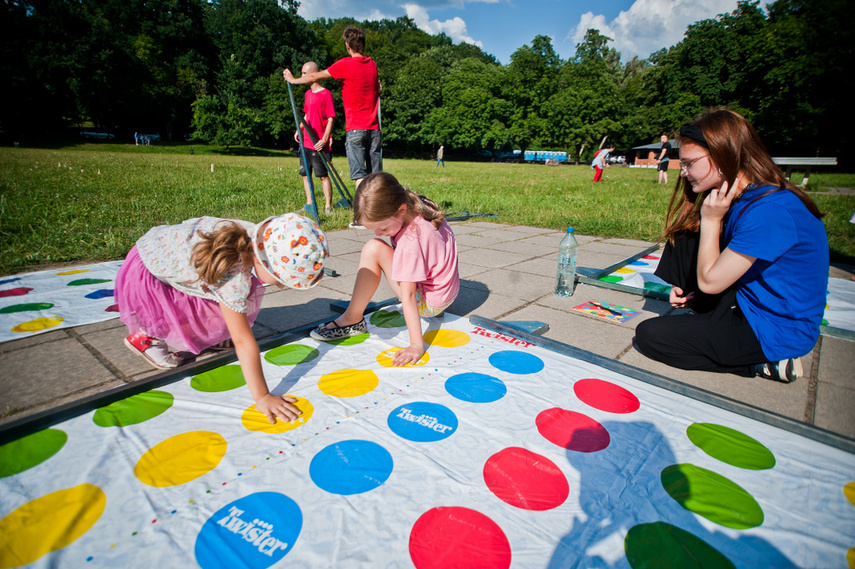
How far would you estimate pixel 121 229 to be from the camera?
188 inches

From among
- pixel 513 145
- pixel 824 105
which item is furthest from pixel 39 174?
pixel 513 145

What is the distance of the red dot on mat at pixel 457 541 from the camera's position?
1.08 metres

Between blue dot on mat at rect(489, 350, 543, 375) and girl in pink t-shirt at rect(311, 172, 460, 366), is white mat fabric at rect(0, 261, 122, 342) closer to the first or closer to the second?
girl in pink t-shirt at rect(311, 172, 460, 366)

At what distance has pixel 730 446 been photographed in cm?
149

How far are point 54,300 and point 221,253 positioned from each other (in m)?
2.17

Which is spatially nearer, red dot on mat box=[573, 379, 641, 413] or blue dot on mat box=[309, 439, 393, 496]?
blue dot on mat box=[309, 439, 393, 496]

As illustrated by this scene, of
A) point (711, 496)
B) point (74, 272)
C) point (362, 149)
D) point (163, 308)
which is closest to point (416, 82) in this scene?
point (362, 149)

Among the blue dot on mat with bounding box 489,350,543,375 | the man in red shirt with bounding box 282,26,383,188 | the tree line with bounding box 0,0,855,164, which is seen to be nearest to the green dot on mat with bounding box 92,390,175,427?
the blue dot on mat with bounding box 489,350,543,375

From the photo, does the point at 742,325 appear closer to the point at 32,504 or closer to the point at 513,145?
the point at 32,504

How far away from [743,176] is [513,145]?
169ft

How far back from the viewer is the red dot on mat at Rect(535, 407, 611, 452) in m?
1.51

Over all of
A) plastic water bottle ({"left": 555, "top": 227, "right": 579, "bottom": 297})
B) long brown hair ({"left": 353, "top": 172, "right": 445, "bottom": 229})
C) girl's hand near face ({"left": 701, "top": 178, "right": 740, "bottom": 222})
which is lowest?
plastic water bottle ({"left": 555, "top": 227, "right": 579, "bottom": 297})

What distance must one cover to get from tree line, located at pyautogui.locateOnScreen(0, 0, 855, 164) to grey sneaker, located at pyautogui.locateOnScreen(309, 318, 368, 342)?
2749cm

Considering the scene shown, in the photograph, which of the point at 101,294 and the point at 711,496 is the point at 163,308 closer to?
the point at 101,294
